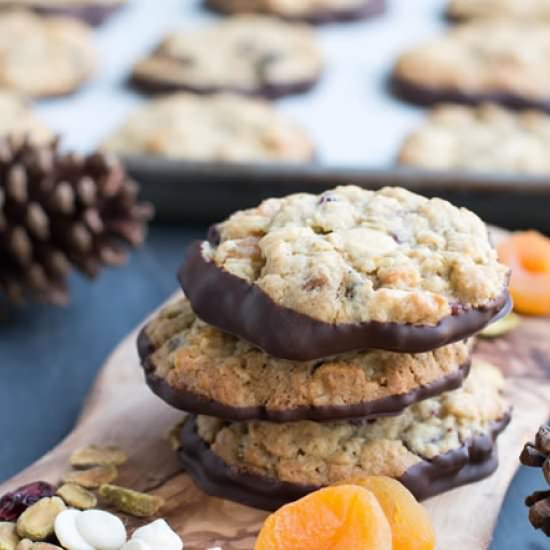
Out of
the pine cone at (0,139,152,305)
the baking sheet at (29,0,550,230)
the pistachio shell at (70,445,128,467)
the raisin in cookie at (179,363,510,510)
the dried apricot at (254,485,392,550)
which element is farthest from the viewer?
the baking sheet at (29,0,550,230)

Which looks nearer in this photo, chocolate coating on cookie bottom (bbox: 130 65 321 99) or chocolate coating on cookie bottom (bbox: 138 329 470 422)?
chocolate coating on cookie bottom (bbox: 138 329 470 422)

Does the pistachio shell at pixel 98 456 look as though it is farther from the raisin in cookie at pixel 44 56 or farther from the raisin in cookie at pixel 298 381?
the raisin in cookie at pixel 44 56

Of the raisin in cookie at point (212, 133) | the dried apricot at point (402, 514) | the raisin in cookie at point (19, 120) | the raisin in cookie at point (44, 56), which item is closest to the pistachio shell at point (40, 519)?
the dried apricot at point (402, 514)

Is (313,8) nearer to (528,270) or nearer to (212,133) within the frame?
(212,133)

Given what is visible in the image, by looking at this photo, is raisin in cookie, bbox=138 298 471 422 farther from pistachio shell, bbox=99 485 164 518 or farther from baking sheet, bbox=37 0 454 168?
baking sheet, bbox=37 0 454 168

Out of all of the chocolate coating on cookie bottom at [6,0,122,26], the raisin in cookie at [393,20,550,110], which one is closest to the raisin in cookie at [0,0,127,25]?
the chocolate coating on cookie bottom at [6,0,122,26]

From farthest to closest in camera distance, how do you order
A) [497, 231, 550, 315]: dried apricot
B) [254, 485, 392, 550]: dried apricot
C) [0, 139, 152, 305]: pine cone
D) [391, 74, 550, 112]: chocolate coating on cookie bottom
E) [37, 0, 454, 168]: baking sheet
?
[391, 74, 550, 112]: chocolate coating on cookie bottom
[37, 0, 454, 168]: baking sheet
[0, 139, 152, 305]: pine cone
[497, 231, 550, 315]: dried apricot
[254, 485, 392, 550]: dried apricot

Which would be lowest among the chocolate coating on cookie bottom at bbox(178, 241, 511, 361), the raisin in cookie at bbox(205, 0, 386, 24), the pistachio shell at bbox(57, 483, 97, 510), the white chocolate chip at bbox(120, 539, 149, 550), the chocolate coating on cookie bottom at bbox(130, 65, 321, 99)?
the chocolate coating on cookie bottom at bbox(130, 65, 321, 99)

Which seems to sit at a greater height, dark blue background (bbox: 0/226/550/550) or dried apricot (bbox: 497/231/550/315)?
dried apricot (bbox: 497/231/550/315)

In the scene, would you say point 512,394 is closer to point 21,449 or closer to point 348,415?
point 348,415
